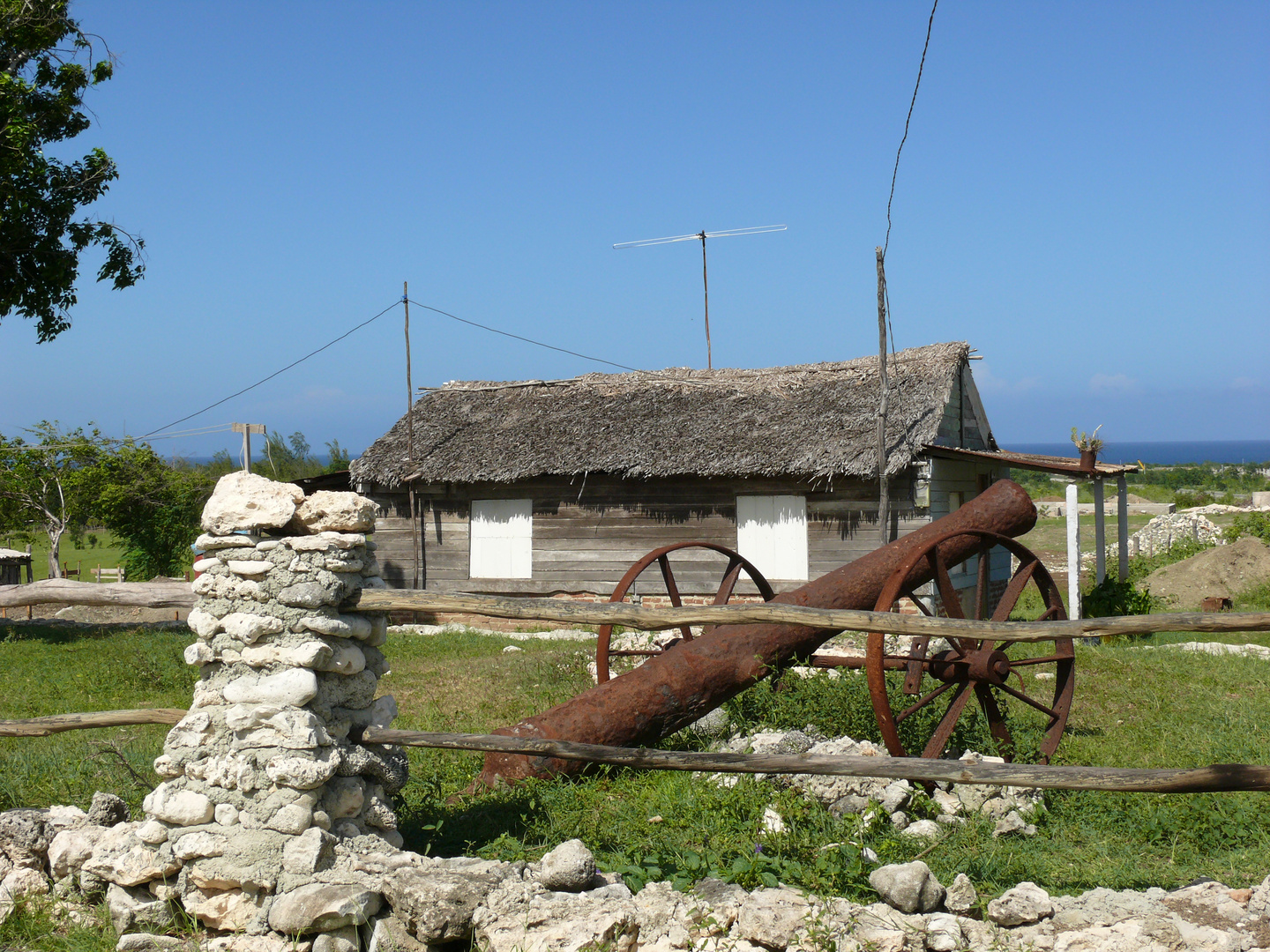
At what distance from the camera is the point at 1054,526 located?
34.0 meters

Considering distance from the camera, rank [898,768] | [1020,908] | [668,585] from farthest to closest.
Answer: [668,585]
[898,768]
[1020,908]

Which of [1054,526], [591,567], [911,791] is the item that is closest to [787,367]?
[591,567]

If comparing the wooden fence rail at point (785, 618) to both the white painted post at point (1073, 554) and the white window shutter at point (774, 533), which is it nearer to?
the white painted post at point (1073, 554)

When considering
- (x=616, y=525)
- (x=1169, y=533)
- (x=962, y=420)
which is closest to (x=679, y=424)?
(x=616, y=525)

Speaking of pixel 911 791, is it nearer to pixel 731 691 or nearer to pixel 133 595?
pixel 731 691

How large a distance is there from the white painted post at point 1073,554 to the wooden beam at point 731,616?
849cm

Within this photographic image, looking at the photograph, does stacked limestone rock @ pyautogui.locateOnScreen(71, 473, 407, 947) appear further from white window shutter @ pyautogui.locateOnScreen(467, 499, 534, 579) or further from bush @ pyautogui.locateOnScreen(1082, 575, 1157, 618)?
bush @ pyautogui.locateOnScreen(1082, 575, 1157, 618)

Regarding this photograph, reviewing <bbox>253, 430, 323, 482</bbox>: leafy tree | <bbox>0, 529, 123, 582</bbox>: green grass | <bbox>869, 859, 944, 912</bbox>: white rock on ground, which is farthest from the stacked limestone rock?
<bbox>253, 430, 323, 482</bbox>: leafy tree

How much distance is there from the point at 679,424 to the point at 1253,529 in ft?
39.5

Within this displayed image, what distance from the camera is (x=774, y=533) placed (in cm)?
1312

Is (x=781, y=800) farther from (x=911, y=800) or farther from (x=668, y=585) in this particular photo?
(x=668, y=585)

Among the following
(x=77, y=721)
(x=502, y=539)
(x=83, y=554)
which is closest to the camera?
(x=77, y=721)

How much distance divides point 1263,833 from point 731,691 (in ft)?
8.49

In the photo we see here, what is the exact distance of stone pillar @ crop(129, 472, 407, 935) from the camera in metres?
3.39
